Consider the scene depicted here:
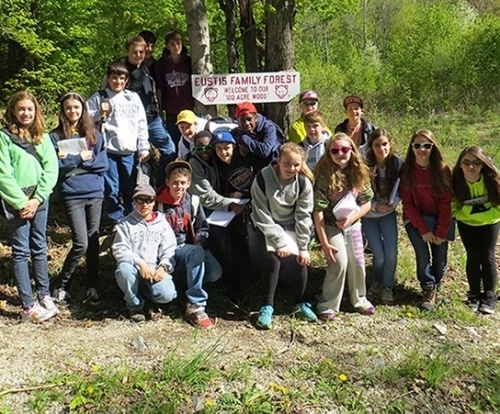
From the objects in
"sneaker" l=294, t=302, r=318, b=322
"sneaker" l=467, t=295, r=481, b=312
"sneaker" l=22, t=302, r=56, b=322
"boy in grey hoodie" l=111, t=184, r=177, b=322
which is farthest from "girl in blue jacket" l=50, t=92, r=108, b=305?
"sneaker" l=467, t=295, r=481, b=312

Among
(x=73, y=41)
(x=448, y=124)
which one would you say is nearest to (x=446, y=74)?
(x=448, y=124)

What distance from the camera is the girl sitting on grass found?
4.57 metres

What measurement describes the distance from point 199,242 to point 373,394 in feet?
6.50

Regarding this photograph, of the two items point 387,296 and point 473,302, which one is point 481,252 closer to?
point 473,302

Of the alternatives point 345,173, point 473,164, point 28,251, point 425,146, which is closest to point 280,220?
point 345,173

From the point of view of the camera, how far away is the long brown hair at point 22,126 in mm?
4250

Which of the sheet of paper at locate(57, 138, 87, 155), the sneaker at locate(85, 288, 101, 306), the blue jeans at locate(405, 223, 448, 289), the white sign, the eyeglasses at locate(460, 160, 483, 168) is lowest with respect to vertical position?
the sneaker at locate(85, 288, 101, 306)

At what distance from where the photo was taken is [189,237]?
15.9 feet

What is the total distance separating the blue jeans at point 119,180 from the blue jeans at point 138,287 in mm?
1184

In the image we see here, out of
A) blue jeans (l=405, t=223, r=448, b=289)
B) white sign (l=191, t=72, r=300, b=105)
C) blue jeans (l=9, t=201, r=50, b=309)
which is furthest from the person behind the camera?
white sign (l=191, t=72, r=300, b=105)

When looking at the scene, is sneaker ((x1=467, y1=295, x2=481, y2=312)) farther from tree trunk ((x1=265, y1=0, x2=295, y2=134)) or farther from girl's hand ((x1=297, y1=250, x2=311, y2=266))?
tree trunk ((x1=265, y1=0, x2=295, y2=134))

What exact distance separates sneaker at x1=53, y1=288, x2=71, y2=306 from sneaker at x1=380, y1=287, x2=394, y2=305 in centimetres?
306

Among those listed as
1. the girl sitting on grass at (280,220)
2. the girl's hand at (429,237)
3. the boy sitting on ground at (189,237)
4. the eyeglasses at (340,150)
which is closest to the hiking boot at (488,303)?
the girl's hand at (429,237)

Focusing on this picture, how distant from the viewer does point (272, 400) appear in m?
3.63
